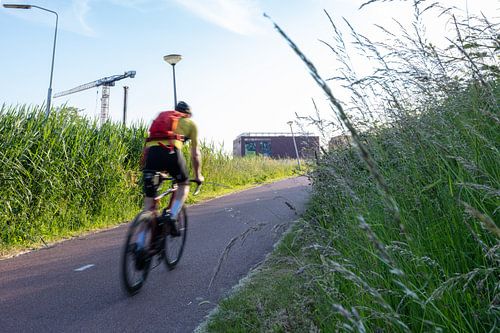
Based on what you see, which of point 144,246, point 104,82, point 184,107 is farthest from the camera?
point 104,82

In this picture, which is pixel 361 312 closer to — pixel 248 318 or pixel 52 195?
pixel 248 318

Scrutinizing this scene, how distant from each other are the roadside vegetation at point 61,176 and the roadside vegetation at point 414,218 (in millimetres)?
2942

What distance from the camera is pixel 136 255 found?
4695 millimetres

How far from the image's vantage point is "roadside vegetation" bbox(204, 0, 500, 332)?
1824 mm

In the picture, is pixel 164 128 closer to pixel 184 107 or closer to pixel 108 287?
pixel 184 107

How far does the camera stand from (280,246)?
5453mm

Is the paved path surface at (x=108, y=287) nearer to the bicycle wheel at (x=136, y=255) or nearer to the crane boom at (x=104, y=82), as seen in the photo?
the bicycle wheel at (x=136, y=255)

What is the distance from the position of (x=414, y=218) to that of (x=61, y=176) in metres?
7.65

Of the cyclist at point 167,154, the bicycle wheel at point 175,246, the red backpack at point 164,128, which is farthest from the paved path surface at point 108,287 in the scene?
the red backpack at point 164,128

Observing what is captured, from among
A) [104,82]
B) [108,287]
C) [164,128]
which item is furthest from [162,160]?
[104,82]

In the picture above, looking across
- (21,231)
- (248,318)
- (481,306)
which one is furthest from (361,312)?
(21,231)

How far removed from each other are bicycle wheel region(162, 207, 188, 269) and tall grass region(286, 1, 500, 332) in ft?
7.68

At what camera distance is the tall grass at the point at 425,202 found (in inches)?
69.6

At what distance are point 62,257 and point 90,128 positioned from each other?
15.1ft
